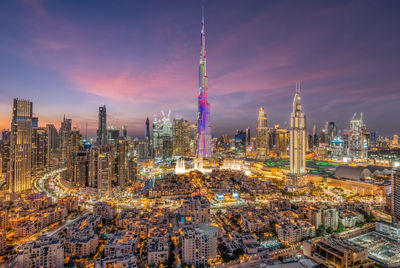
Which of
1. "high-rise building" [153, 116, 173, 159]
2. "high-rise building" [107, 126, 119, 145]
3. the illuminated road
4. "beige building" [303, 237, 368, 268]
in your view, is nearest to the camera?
"beige building" [303, 237, 368, 268]

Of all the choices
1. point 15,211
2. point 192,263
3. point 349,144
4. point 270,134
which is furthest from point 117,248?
point 270,134

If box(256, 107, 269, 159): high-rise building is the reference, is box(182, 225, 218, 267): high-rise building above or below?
below

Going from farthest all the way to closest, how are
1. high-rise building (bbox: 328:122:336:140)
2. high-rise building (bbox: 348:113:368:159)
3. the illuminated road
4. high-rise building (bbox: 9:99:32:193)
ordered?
high-rise building (bbox: 328:122:336:140) < high-rise building (bbox: 348:113:368:159) < the illuminated road < high-rise building (bbox: 9:99:32:193)

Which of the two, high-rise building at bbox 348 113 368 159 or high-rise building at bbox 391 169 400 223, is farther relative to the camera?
high-rise building at bbox 348 113 368 159

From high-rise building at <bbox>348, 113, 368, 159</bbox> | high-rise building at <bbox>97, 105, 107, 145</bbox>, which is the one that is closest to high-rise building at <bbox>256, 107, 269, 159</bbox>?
high-rise building at <bbox>348, 113, 368, 159</bbox>

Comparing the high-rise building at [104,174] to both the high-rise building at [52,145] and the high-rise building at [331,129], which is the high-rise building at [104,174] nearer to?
the high-rise building at [52,145]

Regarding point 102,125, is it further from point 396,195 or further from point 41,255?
point 396,195

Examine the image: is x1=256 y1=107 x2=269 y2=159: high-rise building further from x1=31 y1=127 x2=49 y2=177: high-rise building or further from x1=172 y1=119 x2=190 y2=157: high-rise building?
x1=31 y1=127 x2=49 y2=177: high-rise building

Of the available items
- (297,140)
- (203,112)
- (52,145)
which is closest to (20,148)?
(52,145)
